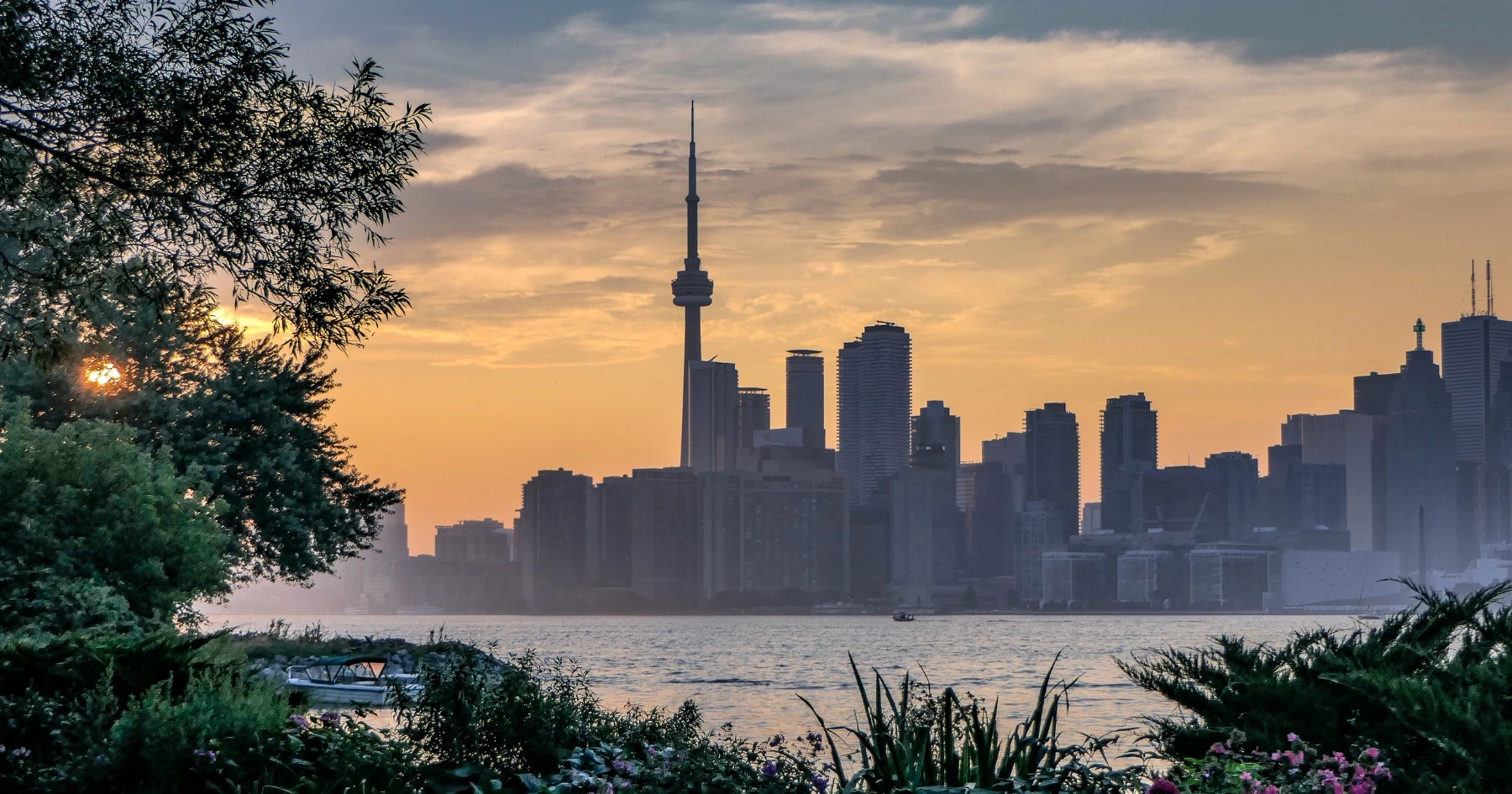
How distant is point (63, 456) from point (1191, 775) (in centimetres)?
3046

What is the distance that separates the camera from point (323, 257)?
54.5 feet

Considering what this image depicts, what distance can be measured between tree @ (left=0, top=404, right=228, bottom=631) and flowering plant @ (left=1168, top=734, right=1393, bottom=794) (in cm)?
2708

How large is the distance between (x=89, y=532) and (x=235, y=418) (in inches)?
458

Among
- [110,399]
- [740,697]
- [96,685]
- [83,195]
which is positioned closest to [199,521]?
[110,399]

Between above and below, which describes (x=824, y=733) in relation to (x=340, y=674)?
above

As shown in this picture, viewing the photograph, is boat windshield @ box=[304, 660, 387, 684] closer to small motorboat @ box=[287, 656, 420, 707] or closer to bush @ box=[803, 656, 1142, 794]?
small motorboat @ box=[287, 656, 420, 707]

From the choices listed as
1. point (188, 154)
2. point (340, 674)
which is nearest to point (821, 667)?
point (340, 674)

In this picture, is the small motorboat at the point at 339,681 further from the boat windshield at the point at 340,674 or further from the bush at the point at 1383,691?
the bush at the point at 1383,691

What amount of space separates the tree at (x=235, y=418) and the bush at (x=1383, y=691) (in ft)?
122

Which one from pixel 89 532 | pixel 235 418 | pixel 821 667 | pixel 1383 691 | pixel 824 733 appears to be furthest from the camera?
pixel 821 667

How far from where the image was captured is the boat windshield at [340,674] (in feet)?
157

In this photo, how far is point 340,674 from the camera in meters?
48.8

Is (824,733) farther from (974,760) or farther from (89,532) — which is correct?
(89,532)

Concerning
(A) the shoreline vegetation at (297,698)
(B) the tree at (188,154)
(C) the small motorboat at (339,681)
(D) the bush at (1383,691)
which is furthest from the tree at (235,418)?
(D) the bush at (1383,691)
